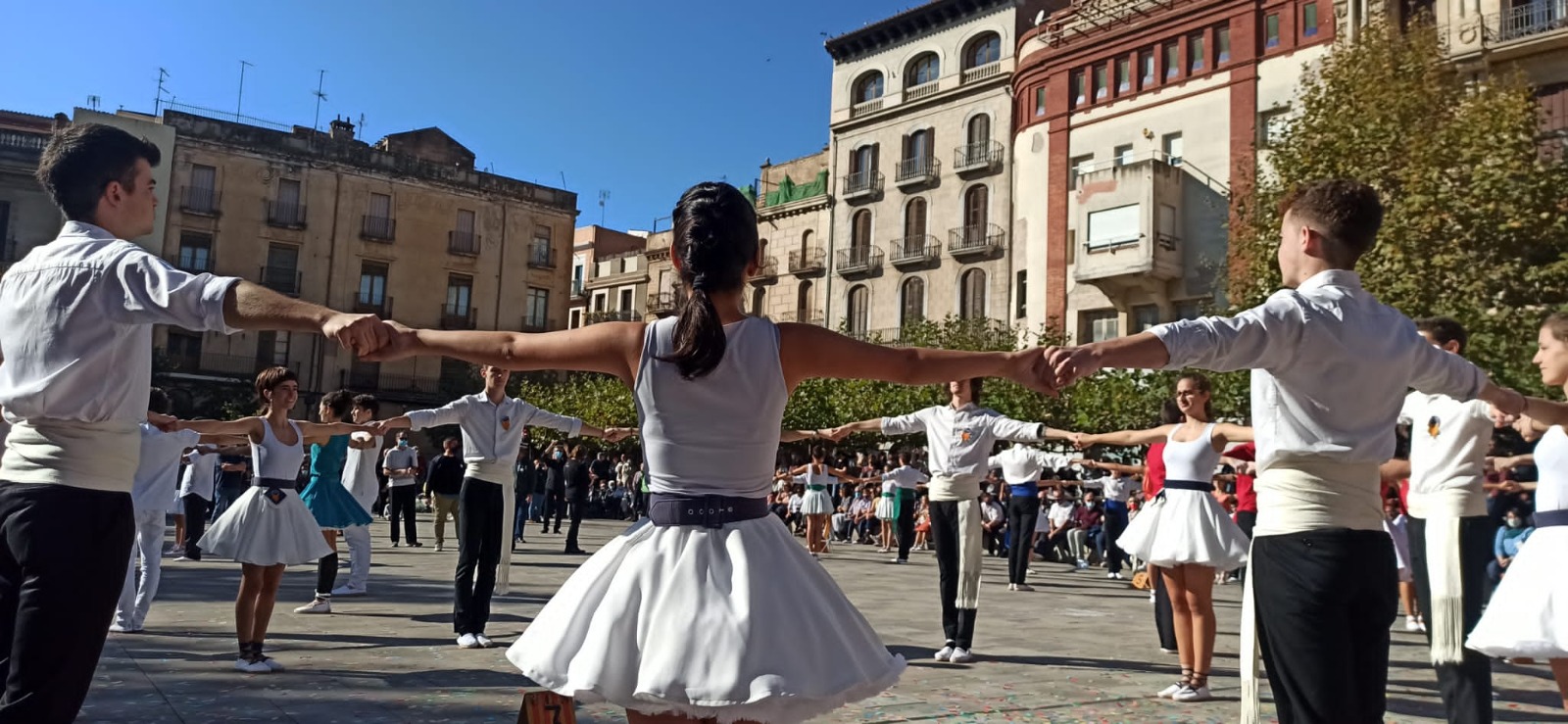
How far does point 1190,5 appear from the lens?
3775 cm

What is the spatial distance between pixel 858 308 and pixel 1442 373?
47.0 metres

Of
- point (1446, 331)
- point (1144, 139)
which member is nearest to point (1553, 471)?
point (1446, 331)

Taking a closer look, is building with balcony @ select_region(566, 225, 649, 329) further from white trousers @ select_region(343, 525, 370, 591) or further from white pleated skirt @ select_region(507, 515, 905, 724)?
white pleated skirt @ select_region(507, 515, 905, 724)

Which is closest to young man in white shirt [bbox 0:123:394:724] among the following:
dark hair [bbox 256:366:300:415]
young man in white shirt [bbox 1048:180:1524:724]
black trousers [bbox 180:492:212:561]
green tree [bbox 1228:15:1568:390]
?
young man in white shirt [bbox 1048:180:1524:724]

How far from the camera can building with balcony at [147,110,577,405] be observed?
50.2 m

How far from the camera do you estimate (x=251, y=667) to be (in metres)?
7.29

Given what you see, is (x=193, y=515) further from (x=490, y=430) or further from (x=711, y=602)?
(x=711, y=602)

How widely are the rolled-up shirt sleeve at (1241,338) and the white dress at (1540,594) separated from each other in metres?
2.49

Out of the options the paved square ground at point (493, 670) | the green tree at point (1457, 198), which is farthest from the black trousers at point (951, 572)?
the green tree at point (1457, 198)

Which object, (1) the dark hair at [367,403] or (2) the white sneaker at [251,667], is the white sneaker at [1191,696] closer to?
(2) the white sneaker at [251,667]

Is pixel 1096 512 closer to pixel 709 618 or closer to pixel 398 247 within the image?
pixel 709 618

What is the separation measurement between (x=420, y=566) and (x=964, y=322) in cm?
2923

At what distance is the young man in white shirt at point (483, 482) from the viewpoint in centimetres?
867

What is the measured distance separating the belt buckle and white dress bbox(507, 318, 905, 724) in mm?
24
